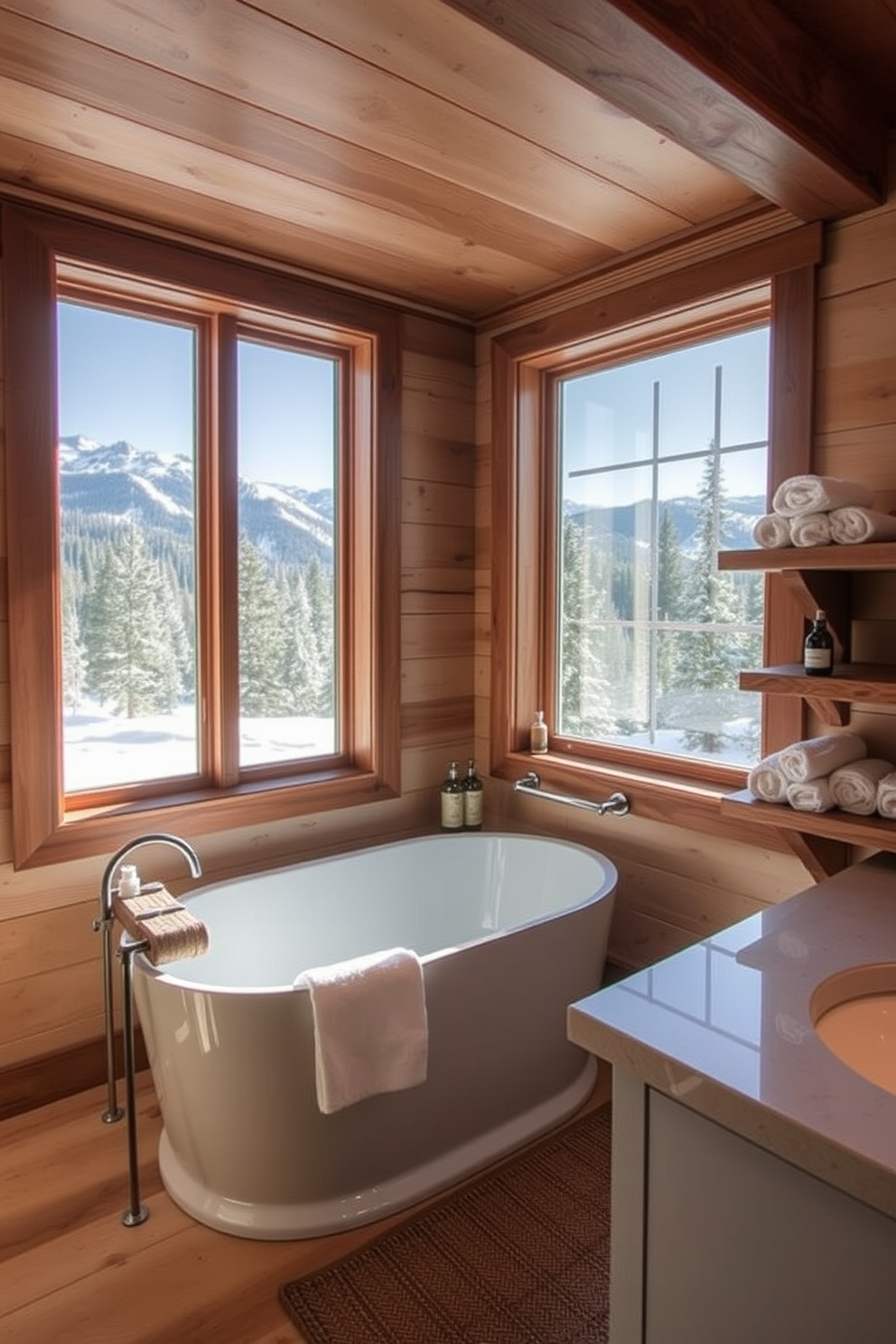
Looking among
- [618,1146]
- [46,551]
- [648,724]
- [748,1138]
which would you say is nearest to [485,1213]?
[618,1146]

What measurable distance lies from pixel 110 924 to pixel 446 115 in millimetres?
1952

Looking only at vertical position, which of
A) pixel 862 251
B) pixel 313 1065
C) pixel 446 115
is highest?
pixel 446 115

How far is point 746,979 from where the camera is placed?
117 cm

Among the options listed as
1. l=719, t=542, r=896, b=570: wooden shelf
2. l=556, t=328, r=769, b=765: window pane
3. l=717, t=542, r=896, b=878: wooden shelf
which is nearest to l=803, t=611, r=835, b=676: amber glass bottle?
l=717, t=542, r=896, b=878: wooden shelf

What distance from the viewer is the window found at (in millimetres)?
2104

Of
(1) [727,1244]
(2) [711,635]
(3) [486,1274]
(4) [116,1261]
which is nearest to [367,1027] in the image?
(3) [486,1274]

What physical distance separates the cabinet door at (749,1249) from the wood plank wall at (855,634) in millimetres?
1229

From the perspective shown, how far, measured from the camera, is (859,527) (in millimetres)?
1587

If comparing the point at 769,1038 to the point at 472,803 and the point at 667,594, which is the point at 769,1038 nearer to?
the point at 667,594

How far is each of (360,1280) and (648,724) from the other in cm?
162

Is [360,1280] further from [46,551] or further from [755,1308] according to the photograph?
[46,551]

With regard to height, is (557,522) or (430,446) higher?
(430,446)

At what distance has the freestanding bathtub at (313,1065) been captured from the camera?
5.60ft

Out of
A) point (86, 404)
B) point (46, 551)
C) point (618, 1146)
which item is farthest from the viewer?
point (86, 404)
